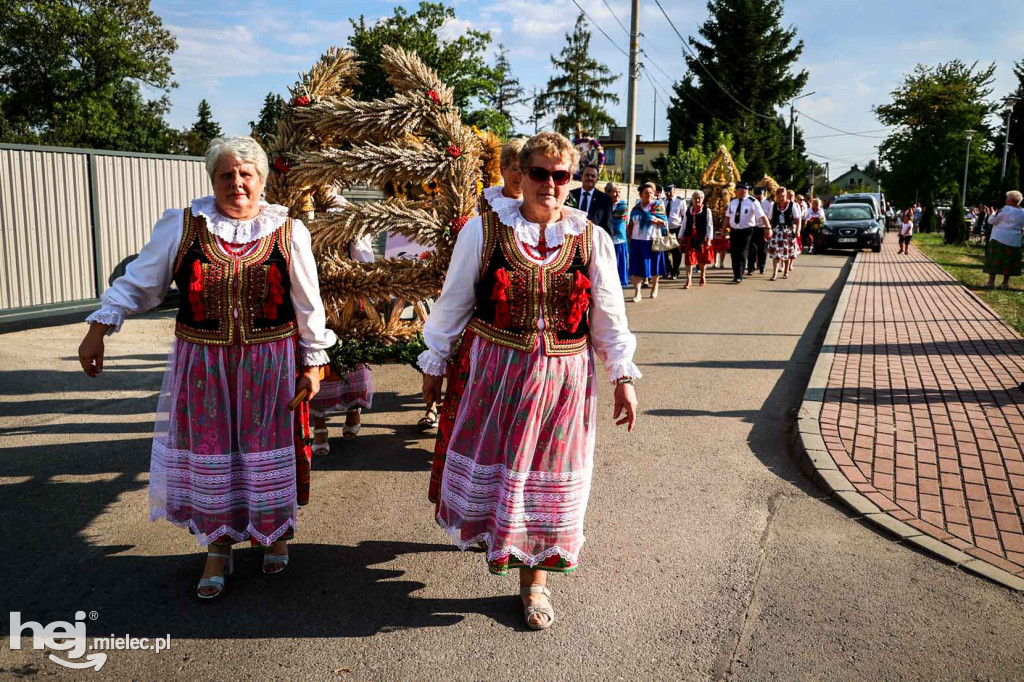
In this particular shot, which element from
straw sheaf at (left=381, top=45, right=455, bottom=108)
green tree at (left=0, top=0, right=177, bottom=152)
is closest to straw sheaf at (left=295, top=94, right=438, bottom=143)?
straw sheaf at (left=381, top=45, right=455, bottom=108)

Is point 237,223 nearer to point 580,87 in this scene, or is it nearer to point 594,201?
point 594,201

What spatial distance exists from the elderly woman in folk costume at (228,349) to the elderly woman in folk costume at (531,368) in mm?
659

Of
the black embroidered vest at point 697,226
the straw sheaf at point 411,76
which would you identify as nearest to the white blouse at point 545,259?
the straw sheaf at point 411,76

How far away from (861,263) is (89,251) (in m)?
19.9

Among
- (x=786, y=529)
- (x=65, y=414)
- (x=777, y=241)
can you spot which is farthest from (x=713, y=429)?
(x=777, y=241)

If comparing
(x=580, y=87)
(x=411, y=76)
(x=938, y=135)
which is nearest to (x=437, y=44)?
(x=580, y=87)

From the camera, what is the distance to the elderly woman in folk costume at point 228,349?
3.36 metres

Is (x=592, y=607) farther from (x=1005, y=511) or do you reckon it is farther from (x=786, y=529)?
(x=1005, y=511)

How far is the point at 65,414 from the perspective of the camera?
20.1 feet

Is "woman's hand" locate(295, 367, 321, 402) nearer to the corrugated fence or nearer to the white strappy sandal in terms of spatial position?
the white strappy sandal

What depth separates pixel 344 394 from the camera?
5520 millimetres

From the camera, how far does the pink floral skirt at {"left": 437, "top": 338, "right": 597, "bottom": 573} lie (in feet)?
10.7

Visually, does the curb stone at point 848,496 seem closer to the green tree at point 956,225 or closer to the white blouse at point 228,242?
the white blouse at point 228,242

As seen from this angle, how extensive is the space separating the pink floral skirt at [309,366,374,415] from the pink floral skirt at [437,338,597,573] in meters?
2.13
